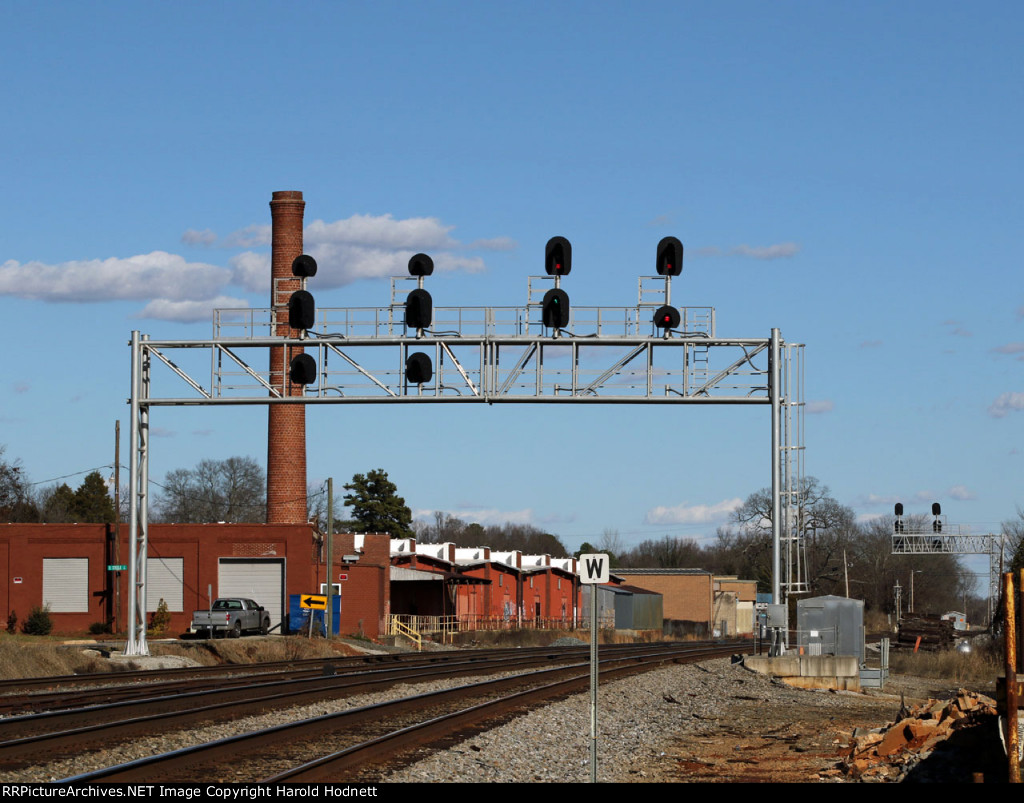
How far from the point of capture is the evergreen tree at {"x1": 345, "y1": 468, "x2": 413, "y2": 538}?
371 feet

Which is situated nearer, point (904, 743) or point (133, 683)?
point (904, 743)

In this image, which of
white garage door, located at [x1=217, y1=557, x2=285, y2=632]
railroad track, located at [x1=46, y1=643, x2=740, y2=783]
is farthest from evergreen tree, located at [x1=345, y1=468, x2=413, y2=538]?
railroad track, located at [x1=46, y1=643, x2=740, y2=783]

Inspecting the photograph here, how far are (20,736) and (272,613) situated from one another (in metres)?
36.5

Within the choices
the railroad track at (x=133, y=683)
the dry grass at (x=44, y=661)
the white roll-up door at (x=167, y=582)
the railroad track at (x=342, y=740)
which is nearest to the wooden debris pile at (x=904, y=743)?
the railroad track at (x=342, y=740)

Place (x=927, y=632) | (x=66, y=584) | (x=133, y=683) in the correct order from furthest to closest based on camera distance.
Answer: (x=927, y=632) → (x=66, y=584) → (x=133, y=683)

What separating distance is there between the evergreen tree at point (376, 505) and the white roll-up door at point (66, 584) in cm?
6068

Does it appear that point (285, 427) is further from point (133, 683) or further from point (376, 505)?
point (376, 505)

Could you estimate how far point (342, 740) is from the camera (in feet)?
52.9

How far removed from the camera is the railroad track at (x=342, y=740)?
12953mm

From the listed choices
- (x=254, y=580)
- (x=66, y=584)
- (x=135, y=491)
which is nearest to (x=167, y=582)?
(x=254, y=580)

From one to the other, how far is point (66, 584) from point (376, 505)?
6149cm

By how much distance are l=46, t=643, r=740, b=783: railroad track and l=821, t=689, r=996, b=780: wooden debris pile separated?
521 centimetres
